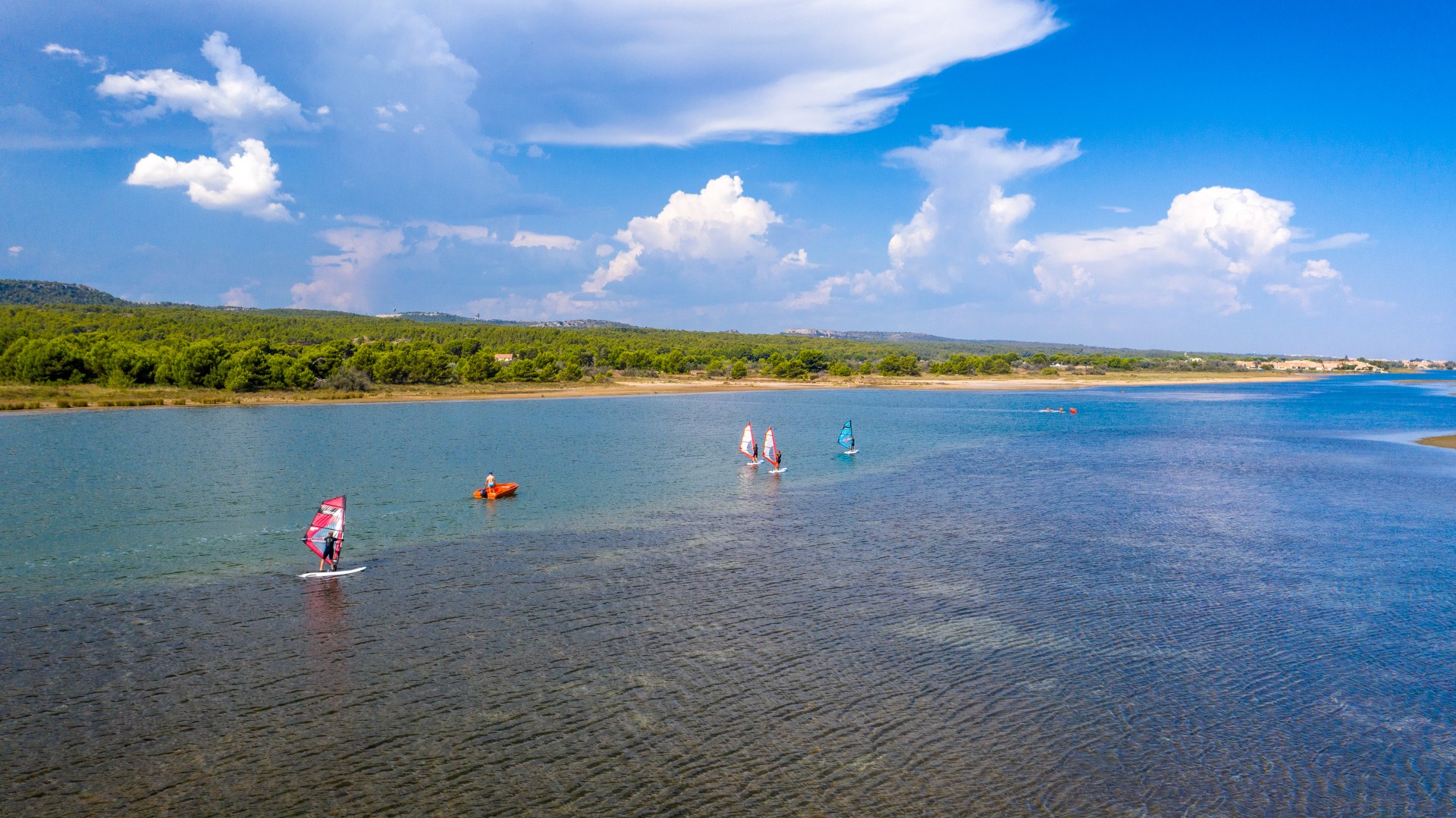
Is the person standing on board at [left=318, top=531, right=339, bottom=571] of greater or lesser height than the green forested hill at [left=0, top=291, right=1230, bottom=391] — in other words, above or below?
below

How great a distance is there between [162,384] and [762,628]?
9194 cm

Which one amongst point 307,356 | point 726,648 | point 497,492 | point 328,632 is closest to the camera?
point 726,648

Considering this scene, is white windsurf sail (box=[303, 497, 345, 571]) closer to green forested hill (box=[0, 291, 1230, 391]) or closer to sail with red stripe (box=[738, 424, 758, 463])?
sail with red stripe (box=[738, 424, 758, 463])

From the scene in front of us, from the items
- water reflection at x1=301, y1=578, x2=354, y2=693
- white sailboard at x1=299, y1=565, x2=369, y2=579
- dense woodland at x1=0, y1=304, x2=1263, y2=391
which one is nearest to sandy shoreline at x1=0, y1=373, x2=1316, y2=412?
dense woodland at x1=0, y1=304, x2=1263, y2=391

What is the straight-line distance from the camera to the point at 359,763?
11484 millimetres

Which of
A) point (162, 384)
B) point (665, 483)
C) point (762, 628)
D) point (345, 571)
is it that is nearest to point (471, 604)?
point (345, 571)

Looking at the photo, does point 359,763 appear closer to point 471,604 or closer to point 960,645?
point 471,604

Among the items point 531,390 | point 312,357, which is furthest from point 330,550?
point 531,390

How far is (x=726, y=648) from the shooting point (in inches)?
633

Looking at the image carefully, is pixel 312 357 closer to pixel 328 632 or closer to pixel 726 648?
pixel 328 632

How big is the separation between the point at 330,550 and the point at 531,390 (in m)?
92.1

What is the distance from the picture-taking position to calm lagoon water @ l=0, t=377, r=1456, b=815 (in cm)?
1114

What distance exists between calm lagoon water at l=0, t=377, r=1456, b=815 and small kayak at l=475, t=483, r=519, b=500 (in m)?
0.93

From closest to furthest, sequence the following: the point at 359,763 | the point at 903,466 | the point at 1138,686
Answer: the point at 359,763 → the point at 1138,686 → the point at 903,466
